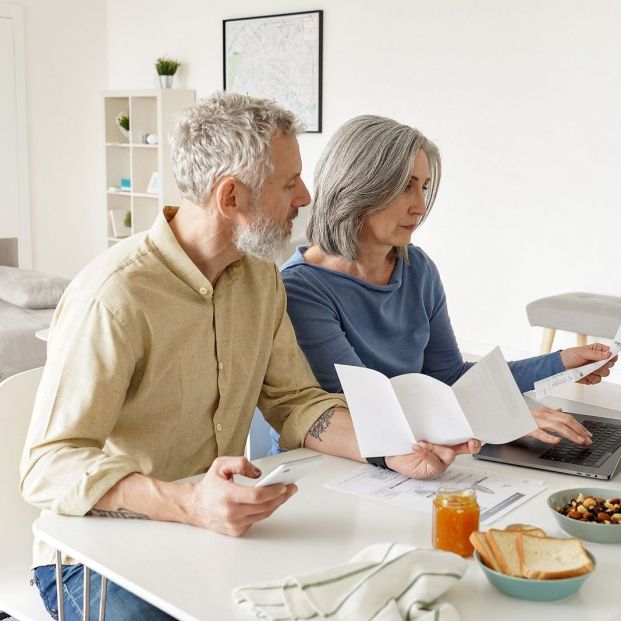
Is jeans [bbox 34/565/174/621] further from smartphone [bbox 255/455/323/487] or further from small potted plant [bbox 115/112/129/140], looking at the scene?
small potted plant [bbox 115/112/129/140]

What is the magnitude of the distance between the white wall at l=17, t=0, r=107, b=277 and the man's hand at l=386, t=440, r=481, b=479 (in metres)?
6.40

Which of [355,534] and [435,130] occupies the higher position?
[435,130]

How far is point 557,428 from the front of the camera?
1.80 metres

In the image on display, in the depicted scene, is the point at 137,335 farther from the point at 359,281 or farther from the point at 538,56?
the point at 538,56

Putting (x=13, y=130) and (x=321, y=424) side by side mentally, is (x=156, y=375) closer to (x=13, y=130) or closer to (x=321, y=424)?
(x=321, y=424)

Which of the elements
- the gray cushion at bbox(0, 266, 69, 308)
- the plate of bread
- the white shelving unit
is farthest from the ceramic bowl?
the white shelving unit

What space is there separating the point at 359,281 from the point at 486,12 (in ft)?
11.7

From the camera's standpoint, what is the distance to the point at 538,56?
504 centimetres

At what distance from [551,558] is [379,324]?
3.34 ft

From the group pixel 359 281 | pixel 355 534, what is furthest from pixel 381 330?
pixel 355 534

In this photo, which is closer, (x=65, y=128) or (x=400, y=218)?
(x=400, y=218)

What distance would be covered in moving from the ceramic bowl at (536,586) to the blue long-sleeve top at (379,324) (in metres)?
0.86

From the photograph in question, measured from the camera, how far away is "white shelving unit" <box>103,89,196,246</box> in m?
7.19

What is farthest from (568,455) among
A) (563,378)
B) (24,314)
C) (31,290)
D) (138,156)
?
(138,156)
